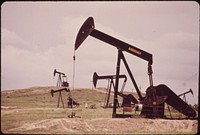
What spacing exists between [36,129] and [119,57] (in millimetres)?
5283

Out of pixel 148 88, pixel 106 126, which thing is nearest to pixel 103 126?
pixel 106 126

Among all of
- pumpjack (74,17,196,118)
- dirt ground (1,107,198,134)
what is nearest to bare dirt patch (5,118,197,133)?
dirt ground (1,107,198,134)

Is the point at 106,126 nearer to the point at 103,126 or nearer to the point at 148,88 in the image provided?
the point at 103,126

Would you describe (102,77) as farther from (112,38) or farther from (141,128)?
(141,128)

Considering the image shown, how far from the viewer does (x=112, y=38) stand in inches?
496

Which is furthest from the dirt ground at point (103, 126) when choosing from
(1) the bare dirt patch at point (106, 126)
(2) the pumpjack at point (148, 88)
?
(2) the pumpjack at point (148, 88)

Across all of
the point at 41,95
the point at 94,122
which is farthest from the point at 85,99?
the point at 94,122

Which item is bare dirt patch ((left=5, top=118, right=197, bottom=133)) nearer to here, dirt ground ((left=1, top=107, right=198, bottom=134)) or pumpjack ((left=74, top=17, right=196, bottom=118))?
dirt ground ((left=1, top=107, right=198, bottom=134))

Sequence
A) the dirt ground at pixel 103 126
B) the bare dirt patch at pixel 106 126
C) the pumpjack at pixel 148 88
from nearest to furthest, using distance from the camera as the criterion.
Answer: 1. the dirt ground at pixel 103 126
2. the bare dirt patch at pixel 106 126
3. the pumpjack at pixel 148 88

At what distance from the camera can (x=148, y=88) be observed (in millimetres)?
13508

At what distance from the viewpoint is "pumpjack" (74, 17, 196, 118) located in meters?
11.9

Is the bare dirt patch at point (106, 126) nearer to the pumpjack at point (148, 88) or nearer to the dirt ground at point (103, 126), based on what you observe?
the dirt ground at point (103, 126)

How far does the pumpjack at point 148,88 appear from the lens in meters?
11.9

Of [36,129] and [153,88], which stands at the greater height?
[153,88]
